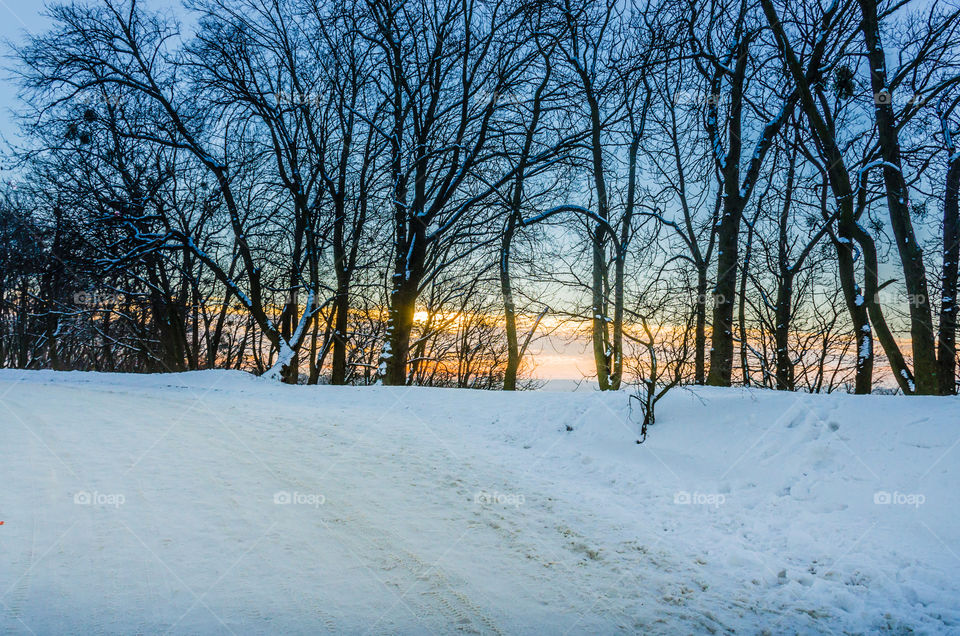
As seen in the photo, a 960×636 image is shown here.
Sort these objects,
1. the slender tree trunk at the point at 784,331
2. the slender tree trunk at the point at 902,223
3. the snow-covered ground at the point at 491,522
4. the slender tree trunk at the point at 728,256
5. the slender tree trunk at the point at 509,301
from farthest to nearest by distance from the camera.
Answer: the slender tree trunk at the point at 509,301 < the slender tree trunk at the point at 784,331 < the slender tree trunk at the point at 728,256 < the slender tree trunk at the point at 902,223 < the snow-covered ground at the point at 491,522

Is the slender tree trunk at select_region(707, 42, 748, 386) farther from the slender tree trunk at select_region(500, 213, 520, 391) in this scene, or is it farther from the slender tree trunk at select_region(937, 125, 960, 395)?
the slender tree trunk at select_region(500, 213, 520, 391)

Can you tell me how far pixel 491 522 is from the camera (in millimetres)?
4559

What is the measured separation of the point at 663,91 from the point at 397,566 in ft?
50.5

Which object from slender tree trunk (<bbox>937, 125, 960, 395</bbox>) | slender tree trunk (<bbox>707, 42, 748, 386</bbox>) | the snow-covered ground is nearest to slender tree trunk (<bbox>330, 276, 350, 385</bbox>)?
the snow-covered ground

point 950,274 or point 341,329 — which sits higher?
point 950,274

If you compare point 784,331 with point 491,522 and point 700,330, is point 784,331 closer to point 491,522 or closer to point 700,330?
point 700,330

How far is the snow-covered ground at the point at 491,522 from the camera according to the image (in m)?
3.00

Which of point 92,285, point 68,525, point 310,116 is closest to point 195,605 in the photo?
point 68,525

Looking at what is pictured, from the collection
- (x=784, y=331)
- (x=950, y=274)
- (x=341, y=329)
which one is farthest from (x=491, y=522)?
(x=784, y=331)

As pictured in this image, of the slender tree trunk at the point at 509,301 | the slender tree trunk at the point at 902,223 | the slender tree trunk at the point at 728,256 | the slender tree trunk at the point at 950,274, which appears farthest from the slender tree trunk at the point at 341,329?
the slender tree trunk at the point at 950,274

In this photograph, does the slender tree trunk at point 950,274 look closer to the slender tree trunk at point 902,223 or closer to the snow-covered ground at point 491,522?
the slender tree trunk at point 902,223

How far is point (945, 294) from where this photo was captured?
12.3 m

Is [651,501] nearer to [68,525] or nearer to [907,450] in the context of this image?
[907,450]

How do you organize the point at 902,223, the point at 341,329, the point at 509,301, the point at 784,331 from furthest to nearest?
the point at 341,329 < the point at 784,331 < the point at 509,301 < the point at 902,223
